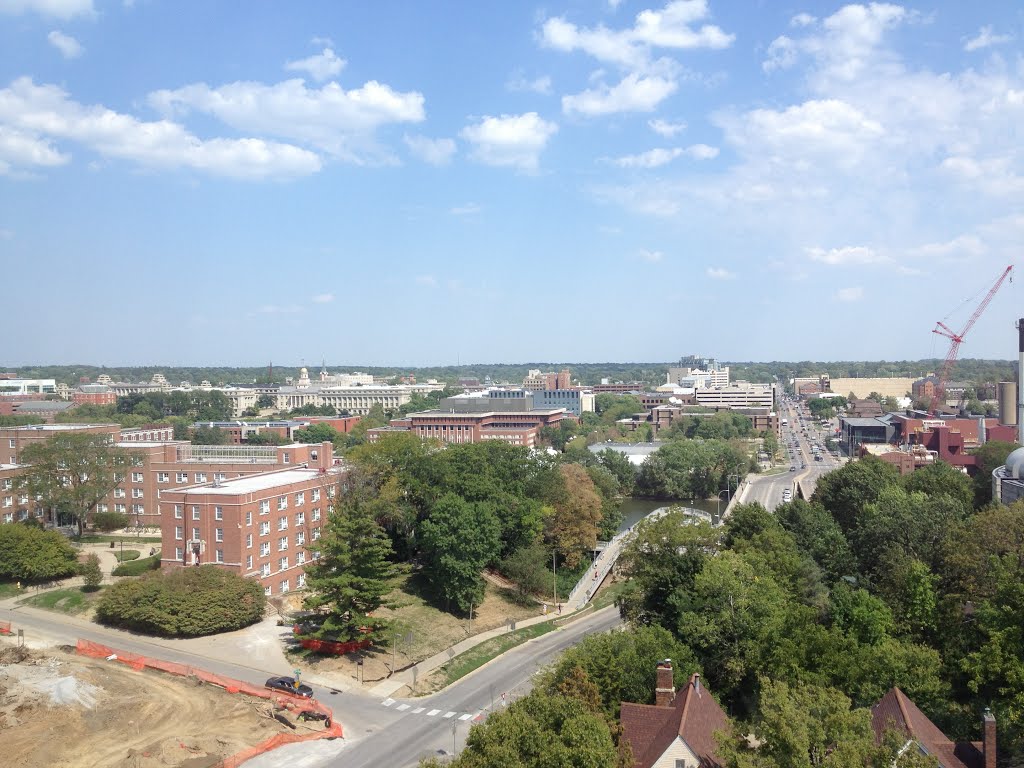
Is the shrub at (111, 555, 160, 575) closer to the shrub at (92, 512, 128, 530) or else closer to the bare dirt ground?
the shrub at (92, 512, 128, 530)

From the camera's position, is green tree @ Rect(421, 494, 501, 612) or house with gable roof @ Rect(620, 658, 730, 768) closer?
house with gable roof @ Rect(620, 658, 730, 768)

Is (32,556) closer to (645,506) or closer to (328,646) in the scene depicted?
(328,646)

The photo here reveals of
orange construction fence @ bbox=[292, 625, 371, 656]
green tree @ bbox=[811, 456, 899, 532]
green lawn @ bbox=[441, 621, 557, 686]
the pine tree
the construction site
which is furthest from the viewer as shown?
green tree @ bbox=[811, 456, 899, 532]

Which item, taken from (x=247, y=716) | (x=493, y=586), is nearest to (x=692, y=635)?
(x=247, y=716)

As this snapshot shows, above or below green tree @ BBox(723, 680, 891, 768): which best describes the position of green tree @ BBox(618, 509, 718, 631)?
below

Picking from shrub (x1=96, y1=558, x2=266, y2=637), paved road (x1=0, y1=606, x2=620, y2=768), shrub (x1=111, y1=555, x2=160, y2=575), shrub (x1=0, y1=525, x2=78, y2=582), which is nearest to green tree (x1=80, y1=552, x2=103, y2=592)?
shrub (x1=0, y1=525, x2=78, y2=582)

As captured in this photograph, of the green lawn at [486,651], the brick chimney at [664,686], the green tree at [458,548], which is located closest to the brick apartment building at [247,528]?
the green tree at [458,548]
